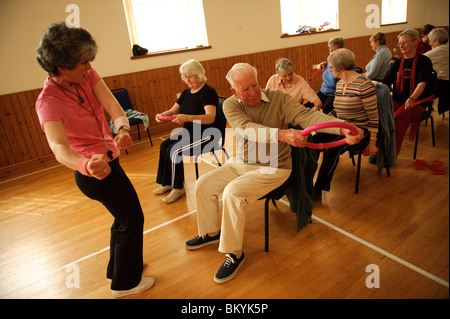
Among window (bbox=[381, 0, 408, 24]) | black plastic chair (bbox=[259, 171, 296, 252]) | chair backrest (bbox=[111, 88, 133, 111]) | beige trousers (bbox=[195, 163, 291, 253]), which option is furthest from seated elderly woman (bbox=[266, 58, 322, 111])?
window (bbox=[381, 0, 408, 24])

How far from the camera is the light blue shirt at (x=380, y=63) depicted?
3924 millimetres

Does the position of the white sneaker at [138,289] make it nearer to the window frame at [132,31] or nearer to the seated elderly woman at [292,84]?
the seated elderly woman at [292,84]

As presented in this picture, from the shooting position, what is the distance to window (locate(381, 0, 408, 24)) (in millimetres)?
8644

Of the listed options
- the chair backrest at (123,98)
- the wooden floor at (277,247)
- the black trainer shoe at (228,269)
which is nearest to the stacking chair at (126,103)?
the chair backrest at (123,98)

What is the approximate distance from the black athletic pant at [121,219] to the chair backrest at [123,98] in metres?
3.40

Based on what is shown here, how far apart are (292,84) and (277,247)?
6.32 feet

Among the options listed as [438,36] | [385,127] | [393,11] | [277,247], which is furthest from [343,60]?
[393,11]

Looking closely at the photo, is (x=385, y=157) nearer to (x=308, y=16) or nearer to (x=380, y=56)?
(x=380, y=56)

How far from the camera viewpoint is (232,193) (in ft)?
5.99

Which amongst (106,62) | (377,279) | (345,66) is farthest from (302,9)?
(377,279)

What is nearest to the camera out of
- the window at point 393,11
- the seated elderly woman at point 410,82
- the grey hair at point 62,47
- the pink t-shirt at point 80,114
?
the grey hair at point 62,47

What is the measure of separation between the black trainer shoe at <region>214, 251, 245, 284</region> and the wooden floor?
4cm
